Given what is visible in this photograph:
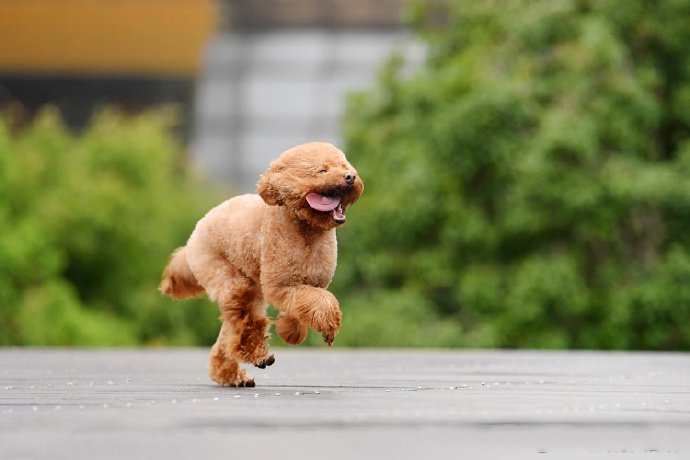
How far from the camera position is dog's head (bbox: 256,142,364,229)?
6398 millimetres

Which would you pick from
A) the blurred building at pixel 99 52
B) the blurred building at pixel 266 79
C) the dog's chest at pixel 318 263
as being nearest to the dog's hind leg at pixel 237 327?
the dog's chest at pixel 318 263

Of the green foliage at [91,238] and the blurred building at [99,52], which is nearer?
the green foliage at [91,238]

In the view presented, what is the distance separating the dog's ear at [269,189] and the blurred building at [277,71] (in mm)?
30521

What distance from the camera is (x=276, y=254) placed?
667cm

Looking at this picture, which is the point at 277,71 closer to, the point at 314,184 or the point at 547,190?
the point at 547,190

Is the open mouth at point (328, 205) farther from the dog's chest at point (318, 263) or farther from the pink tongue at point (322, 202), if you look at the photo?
the dog's chest at point (318, 263)

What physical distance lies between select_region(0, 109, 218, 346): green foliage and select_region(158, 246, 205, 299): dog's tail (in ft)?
40.8

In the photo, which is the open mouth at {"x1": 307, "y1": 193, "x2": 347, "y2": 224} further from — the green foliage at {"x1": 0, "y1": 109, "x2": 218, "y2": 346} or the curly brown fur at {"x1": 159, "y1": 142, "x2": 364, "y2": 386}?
the green foliage at {"x1": 0, "y1": 109, "x2": 218, "y2": 346}

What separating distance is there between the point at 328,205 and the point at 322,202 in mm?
33

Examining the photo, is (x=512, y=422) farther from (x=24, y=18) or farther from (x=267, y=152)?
(x=267, y=152)

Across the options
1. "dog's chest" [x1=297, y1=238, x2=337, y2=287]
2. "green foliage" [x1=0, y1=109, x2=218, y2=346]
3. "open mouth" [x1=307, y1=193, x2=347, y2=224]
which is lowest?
"green foliage" [x1=0, y1=109, x2=218, y2=346]

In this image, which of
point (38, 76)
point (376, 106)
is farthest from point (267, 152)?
point (376, 106)

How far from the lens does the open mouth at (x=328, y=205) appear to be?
Answer: 6.46m

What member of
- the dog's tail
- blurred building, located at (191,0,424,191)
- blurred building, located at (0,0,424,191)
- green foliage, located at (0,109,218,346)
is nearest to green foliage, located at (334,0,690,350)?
green foliage, located at (0,109,218,346)
